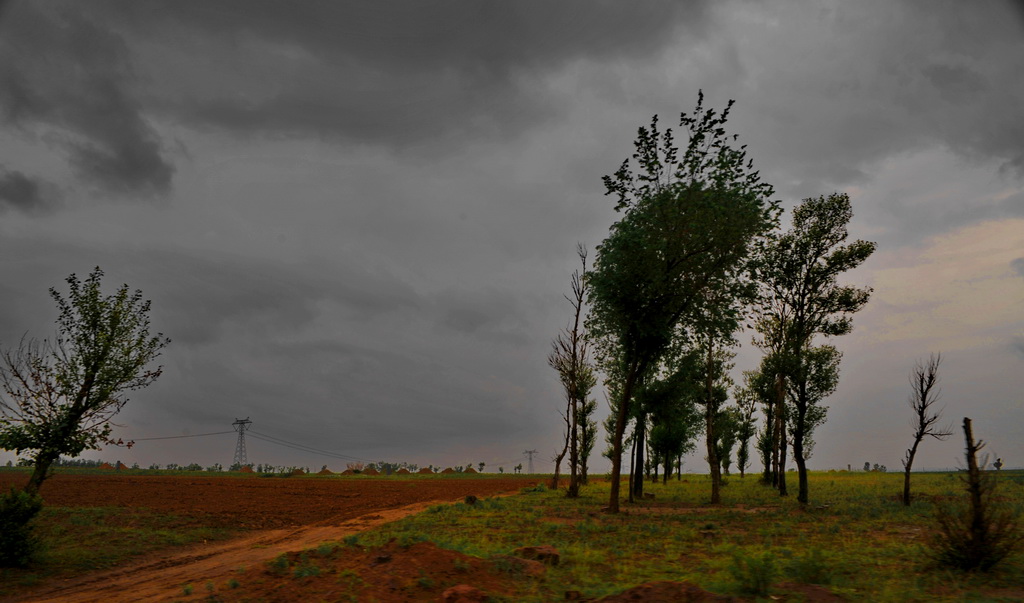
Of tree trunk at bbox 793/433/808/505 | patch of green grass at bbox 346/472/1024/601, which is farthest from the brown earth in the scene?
tree trunk at bbox 793/433/808/505

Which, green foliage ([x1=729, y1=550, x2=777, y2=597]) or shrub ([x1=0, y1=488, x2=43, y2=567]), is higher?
green foliage ([x1=729, y1=550, x2=777, y2=597])

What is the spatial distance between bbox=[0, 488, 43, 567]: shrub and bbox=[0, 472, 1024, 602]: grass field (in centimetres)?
62

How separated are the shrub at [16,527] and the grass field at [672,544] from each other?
618 mm

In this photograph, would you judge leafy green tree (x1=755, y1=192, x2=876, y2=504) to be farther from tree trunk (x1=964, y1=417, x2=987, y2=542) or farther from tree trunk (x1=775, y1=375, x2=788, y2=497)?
tree trunk (x1=964, y1=417, x2=987, y2=542)

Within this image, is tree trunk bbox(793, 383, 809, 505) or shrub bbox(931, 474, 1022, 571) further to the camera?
tree trunk bbox(793, 383, 809, 505)

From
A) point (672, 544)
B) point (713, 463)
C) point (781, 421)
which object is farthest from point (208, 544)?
point (781, 421)

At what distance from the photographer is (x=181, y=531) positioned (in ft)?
85.4

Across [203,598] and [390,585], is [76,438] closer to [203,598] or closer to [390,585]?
[203,598]

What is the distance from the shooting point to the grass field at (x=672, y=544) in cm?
1033

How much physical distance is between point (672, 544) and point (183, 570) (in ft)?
50.6

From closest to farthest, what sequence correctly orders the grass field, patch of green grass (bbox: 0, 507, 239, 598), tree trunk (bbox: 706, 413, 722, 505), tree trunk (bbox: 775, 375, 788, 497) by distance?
the grass field, patch of green grass (bbox: 0, 507, 239, 598), tree trunk (bbox: 706, 413, 722, 505), tree trunk (bbox: 775, 375, 788, 497)

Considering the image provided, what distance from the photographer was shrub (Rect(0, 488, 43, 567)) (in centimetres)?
1608

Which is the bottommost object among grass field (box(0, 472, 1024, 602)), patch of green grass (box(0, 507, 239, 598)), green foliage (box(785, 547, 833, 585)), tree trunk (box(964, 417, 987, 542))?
patch of green grass (box(0, 507, 239, 598))

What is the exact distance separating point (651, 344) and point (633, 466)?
1555 cm
